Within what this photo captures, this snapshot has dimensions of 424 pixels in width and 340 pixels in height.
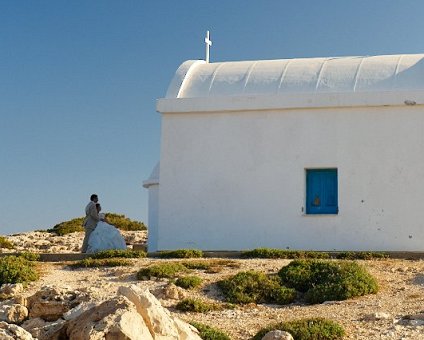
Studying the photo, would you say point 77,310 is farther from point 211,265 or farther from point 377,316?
point 211,265

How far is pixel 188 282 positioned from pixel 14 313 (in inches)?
190

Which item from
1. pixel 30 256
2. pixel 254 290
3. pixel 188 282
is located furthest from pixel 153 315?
pixel 30 256

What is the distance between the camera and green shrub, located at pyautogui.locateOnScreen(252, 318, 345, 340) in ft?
35.4

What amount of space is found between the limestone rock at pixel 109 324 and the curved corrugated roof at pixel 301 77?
12063 millimetres

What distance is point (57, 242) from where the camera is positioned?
3431 centimetres

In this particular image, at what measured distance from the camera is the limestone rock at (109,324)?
805 cm

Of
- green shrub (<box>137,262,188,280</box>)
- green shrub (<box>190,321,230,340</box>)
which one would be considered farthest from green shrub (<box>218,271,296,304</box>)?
green shrub (<box>190,321,230,340</box>)

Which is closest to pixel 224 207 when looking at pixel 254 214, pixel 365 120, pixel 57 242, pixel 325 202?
pixel 254 214

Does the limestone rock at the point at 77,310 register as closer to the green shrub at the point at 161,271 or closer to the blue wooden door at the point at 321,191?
the green shrub at the point at 161,271

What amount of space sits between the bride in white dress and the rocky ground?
8.18 feet

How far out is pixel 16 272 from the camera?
14773mm

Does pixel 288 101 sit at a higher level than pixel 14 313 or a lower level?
higher

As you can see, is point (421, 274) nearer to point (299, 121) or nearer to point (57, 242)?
point (299, 121)

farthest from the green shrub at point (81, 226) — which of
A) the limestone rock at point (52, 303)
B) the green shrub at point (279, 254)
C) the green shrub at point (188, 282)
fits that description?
the limestone rock at point (52, 303)
